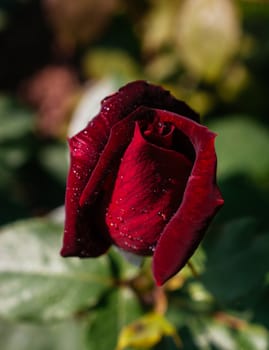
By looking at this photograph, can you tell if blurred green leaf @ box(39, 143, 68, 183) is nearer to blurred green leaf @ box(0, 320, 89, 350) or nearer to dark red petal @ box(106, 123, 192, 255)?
blurred green leaf @ box(0, 320, 89, 350)

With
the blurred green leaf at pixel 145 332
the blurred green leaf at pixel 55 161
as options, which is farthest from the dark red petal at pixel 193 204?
the blurred green leaf at pixel 55 161

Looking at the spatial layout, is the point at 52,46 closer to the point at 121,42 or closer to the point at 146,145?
the point at 121,42

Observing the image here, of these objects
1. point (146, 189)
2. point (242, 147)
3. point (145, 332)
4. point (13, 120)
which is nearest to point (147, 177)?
point (146, 189)

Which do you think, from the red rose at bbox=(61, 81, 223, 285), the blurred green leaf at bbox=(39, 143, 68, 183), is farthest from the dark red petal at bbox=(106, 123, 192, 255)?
the blurred green leaf at bbox=(39, 143, 68, 183)

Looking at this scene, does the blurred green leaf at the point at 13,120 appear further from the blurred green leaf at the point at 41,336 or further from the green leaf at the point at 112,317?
the green leaf at the point at 112,317

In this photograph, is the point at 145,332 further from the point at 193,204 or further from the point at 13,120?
the point at 13,120
